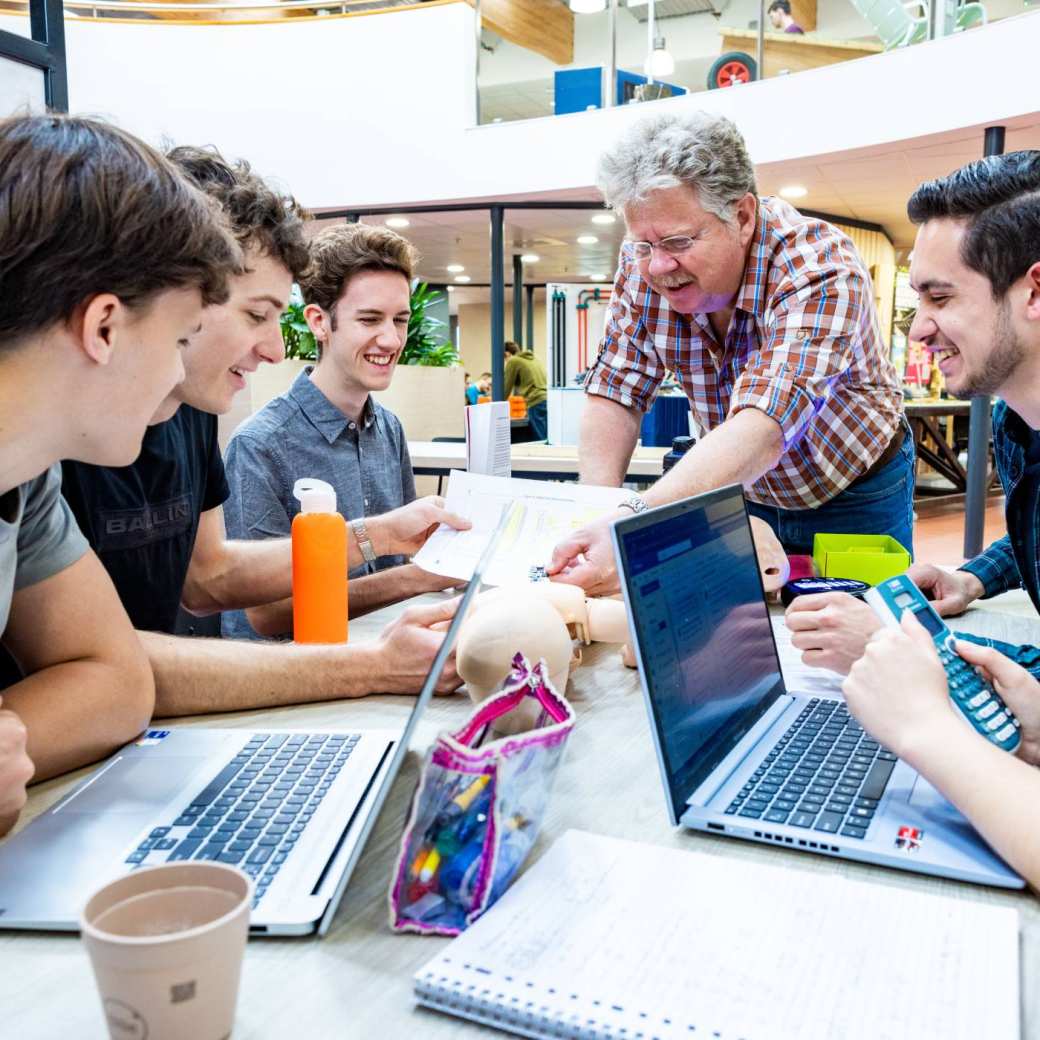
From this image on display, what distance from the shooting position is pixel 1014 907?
0.72 metres

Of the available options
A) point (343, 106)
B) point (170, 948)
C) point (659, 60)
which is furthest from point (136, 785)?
point (343, 106)

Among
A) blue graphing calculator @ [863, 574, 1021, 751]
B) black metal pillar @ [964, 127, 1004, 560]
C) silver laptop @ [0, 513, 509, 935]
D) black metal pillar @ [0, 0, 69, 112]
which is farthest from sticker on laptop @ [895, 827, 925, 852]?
black metal pillar @ [964, 127, 1004, 560]

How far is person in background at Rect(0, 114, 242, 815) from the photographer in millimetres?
818

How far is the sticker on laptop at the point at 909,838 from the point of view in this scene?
79 cm

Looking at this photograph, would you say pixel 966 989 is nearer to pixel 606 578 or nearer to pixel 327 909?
pixel 327 909

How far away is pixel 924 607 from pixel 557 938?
2.03 feet

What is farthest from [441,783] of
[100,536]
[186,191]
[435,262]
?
[435,262]


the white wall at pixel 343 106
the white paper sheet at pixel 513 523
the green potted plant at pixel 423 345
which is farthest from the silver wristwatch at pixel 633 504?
the white wall at pixel 343 106

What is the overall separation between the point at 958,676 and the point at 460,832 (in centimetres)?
57

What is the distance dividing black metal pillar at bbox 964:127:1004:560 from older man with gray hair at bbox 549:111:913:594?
359 centimetres

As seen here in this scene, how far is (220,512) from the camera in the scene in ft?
6.08

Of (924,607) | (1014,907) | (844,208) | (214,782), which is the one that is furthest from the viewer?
(844,208)

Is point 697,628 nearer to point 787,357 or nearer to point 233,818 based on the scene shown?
point 233,818

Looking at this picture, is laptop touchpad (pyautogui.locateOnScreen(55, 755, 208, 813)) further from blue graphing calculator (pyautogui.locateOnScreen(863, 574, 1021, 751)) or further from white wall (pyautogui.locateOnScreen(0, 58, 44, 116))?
white wall (pyautogui.locateOnScreen(0, 58, 44, 116))
